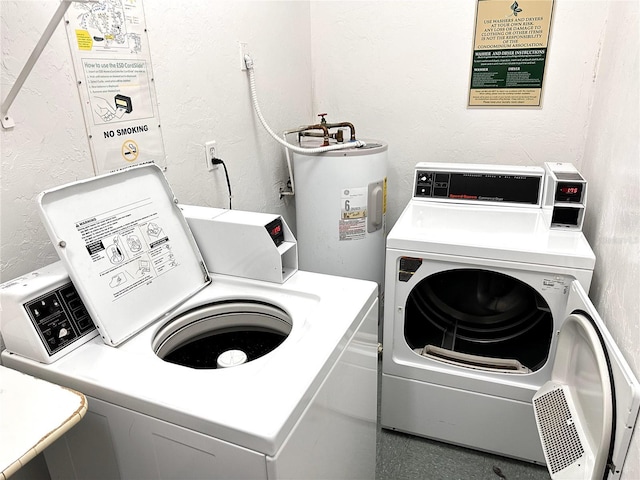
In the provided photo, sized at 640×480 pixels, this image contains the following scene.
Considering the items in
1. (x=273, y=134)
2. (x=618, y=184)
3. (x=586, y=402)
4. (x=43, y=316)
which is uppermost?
(x=273, y=134)

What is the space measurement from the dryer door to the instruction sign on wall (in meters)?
1.38

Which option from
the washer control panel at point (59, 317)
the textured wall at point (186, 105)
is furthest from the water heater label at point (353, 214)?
the washer control panel at point (59, 317)

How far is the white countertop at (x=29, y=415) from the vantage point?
0.70 meters

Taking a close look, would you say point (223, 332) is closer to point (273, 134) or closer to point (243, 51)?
point (273, 134)

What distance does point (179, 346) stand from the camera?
1.23 meters

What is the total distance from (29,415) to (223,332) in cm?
58

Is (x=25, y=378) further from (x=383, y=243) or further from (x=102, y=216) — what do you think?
(x=383, y=243)

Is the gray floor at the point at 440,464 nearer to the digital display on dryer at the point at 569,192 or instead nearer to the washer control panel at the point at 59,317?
the digital display on dryer at the point at 569,192

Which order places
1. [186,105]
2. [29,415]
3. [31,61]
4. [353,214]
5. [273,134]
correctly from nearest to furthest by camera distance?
1. [29,415]
2. [31,61]
3. [186,105]
4. [273,134]
5. [353,214]

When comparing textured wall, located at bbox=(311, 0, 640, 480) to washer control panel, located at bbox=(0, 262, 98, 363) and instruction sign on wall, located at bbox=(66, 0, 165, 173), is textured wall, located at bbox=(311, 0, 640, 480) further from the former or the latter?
washer control panel, located at bbox=(0, 262, 98, 363)

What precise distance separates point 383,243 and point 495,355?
2.39 feet

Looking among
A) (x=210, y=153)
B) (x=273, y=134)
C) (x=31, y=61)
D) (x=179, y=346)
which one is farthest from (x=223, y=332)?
(x=273, y=134)

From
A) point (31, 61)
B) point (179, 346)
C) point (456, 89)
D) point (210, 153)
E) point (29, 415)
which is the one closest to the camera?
point (29, 415)

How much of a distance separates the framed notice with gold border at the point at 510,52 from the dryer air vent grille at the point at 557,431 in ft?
4.63
